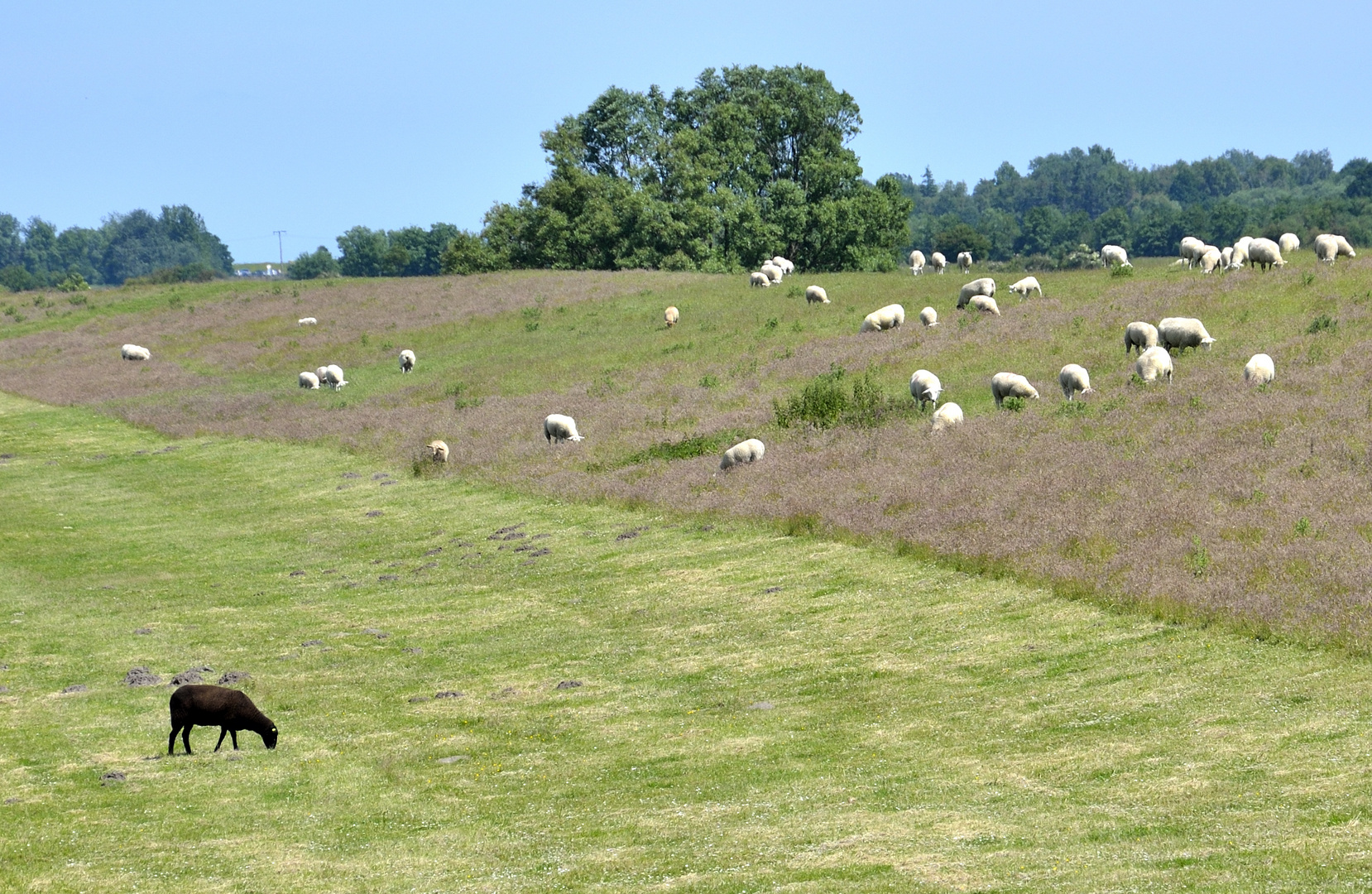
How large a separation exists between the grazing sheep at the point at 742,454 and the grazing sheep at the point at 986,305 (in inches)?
811

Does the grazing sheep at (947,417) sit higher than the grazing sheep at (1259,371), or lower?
lower

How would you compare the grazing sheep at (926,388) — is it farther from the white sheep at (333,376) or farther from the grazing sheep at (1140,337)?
the white sheep at (333,376)

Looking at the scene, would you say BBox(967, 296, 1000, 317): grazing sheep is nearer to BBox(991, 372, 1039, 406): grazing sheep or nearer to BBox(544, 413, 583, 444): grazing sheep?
BBox(991, 372, 1039, 406): grazing sheep

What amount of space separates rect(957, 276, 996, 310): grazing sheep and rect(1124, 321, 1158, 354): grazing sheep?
15.3 meters

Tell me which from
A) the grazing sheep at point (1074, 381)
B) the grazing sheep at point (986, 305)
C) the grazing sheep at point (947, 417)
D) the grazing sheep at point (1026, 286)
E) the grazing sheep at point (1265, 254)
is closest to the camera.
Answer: the grazing sheep at point (947, 417)

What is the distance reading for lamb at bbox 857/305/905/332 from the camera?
187ft

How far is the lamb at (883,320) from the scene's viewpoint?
187 feet

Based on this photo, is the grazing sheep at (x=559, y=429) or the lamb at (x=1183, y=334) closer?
the lamb at (x=1183, y=334)

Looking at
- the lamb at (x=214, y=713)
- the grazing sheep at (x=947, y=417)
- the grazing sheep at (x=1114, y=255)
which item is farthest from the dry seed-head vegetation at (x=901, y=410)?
the lamb at (x=214, y=713)

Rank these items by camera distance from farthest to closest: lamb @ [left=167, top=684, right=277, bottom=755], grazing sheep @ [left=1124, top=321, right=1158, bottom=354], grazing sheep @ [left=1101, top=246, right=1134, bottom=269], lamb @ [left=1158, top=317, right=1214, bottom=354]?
grazing sheep @ [left=1101, top=246, right=1134, bottom=269] → grazing sheep @ [left=1124, top=321, right=1158, bottom=354] → lamb @ [left=1158, top=317, right=1214, bottom=354] → lamb @ [left=167, top=684, right=277, bottom=755]

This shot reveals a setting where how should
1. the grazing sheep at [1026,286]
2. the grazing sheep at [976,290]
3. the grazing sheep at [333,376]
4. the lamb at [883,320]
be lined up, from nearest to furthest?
the lamb at [883,320] < the grazing sheep at [976,290] < the grazing sheep at [1026,286] < the grazing sheep at [333,376]

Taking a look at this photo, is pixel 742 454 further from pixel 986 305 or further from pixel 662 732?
pixel 986 305

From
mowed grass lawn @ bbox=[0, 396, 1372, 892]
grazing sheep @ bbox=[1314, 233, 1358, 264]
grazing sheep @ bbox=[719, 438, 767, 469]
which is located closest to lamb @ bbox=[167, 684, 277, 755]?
mowed grass lawn @ bbox=[0, 396, 1372, 892]

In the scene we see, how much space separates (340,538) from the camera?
3919 centimetres
